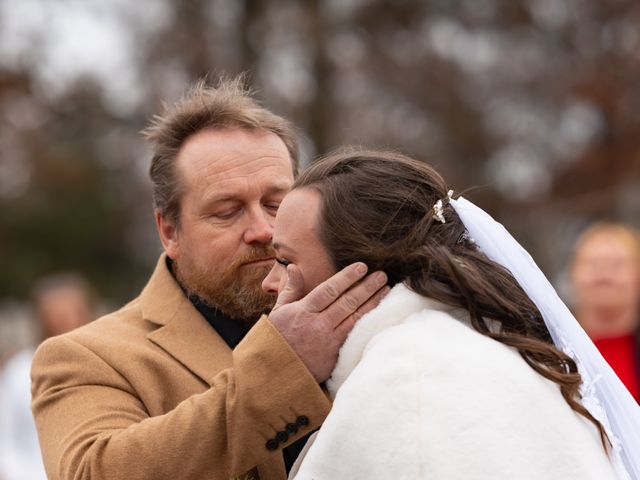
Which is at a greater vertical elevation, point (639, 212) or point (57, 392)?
point (57, 392)

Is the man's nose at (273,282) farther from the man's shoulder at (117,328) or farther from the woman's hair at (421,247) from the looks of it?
the man's shoulder at (117,328)

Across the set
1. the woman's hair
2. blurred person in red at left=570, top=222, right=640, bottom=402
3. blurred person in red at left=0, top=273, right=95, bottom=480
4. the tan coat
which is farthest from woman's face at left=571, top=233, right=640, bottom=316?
the woman's hair

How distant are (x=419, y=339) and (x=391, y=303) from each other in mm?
173

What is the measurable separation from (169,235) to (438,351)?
191 cm

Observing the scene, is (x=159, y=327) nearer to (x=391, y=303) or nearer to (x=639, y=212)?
(x=391, y=303)

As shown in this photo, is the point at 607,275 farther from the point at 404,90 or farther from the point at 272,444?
the point at 404,90

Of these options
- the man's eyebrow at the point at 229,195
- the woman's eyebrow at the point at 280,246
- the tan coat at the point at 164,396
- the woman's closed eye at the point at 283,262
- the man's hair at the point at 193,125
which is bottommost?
the tan coat at the point at 164,396

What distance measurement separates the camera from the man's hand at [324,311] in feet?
9.55

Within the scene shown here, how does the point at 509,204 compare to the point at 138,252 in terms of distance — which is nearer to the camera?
the point at 509,204

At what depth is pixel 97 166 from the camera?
27.9m

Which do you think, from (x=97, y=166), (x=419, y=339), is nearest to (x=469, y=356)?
(x=419, y=339)

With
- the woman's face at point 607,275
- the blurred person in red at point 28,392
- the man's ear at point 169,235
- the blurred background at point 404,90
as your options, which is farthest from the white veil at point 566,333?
the blurred background at point 404,90

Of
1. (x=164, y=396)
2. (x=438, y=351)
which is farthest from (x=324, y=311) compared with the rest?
(x=164, y=396)

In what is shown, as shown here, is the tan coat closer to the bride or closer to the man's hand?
the man's hand
